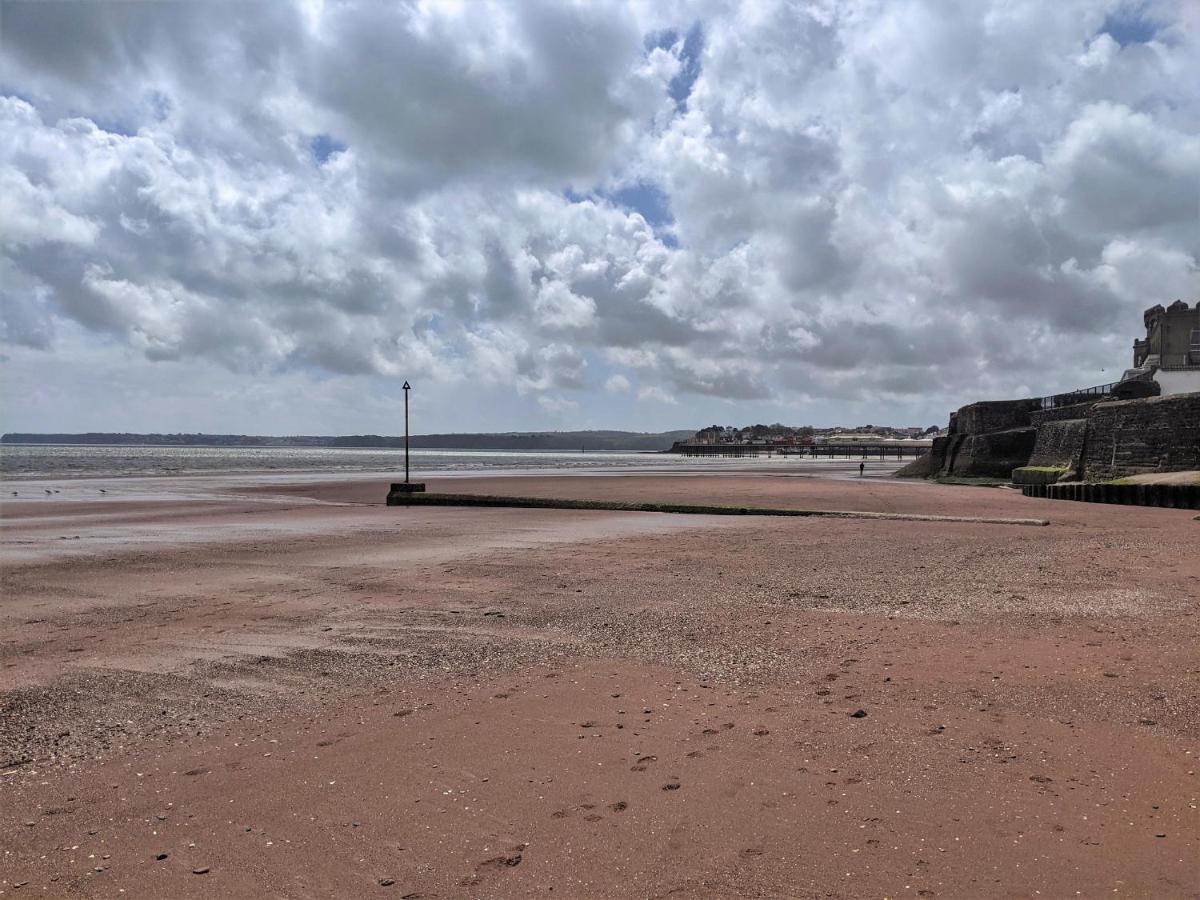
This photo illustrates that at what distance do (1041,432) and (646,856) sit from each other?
1732 inches

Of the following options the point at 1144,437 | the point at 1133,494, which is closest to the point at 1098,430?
the point at 1144,437

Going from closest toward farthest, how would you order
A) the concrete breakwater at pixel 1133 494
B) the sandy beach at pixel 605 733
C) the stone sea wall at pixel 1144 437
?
1. the sandy beach at pixel 605 733
2. the concrete breakwater at pixel 1133 494
3. the stone sea wall at pixel 1144 437

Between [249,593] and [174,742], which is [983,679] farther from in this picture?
[249,593]

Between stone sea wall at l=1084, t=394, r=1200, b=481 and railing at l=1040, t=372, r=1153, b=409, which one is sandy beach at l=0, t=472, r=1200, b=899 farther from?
railing at l=1040, t=372, r=1153, b=409

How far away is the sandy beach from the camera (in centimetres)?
359

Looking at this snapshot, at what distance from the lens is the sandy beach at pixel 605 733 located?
3.59 metres

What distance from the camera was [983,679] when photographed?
6078 millimetres

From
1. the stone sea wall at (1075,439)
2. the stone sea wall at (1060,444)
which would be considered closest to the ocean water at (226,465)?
the stone sea wall at (1075,439)

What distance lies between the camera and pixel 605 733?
16.9 ft

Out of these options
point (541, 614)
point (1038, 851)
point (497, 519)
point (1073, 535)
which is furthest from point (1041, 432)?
point (1038, 851)

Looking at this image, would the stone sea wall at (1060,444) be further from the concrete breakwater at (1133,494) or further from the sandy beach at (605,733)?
the sandy beach at (605,733)

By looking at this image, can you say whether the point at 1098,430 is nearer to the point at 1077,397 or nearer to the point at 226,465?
the point at 1077,397

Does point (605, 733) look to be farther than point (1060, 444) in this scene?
No

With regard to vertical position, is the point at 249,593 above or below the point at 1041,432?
below
